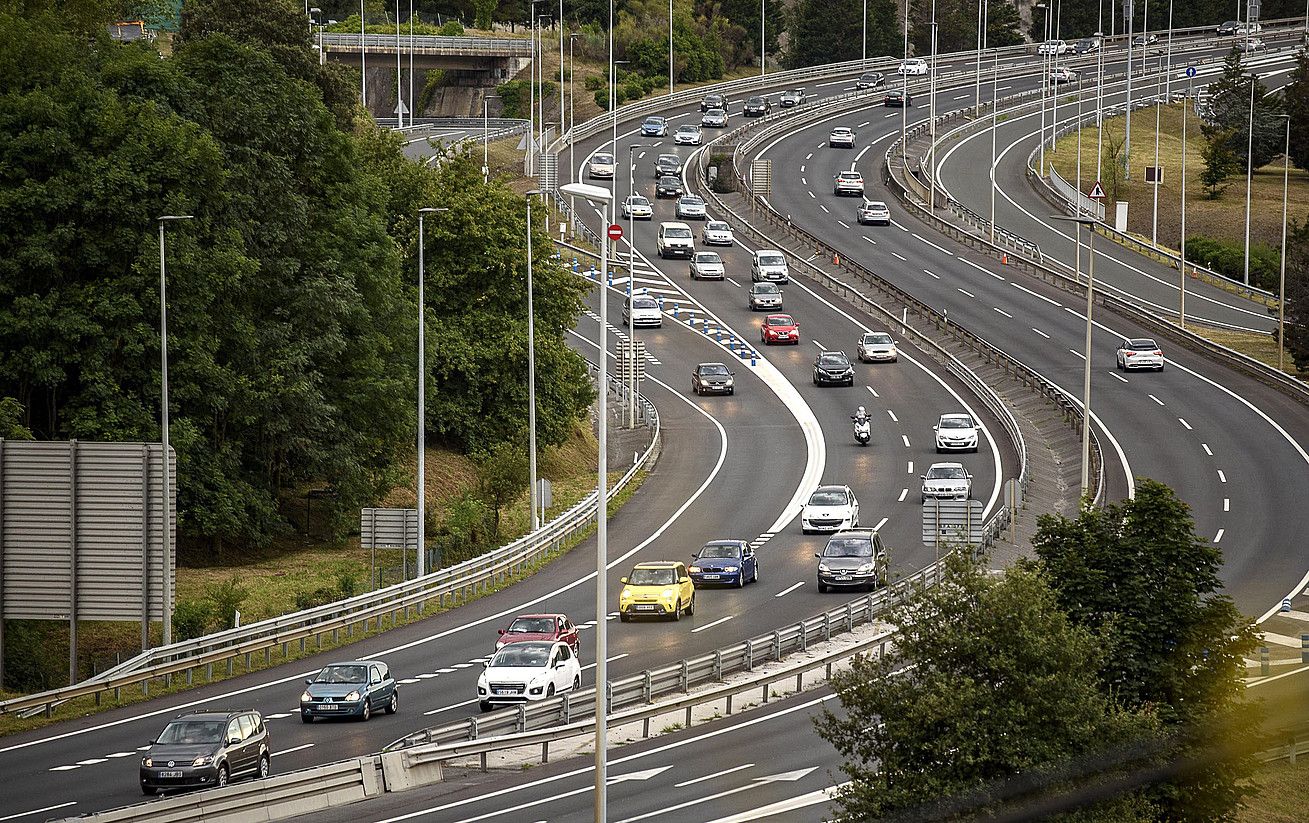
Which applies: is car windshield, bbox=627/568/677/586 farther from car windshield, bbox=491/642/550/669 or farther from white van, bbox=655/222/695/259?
white van, bbox=655/222/695/259

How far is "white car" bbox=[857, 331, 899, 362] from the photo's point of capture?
8119 cm

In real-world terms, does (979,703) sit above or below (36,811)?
above

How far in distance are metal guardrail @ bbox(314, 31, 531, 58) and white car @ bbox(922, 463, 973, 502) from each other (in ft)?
305

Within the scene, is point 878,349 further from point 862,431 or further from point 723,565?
point 723,565

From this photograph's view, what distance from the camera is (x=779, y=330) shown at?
8506 cm

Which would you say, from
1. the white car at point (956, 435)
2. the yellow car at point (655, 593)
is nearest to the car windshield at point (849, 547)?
the yellow car at point (655, 593)

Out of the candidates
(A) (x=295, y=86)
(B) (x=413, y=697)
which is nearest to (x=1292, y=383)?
(A) (x=295, y=86)

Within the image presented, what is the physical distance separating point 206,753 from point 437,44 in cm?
13719

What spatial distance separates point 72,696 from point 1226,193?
112m

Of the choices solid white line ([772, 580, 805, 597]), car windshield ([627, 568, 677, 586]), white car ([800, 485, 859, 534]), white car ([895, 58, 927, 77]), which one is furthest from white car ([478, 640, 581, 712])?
white car ([895, 58, 927, 77])

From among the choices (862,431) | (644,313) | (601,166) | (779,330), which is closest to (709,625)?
(862,431)

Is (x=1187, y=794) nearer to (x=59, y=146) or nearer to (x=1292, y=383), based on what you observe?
(x=59, y=146)

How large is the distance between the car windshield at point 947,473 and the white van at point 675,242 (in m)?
46.5

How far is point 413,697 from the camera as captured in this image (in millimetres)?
36906
